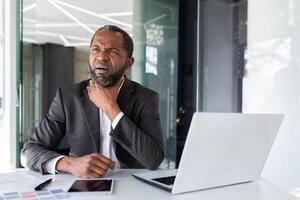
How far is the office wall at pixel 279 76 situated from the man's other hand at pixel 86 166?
1.50 m

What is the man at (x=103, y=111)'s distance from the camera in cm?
133

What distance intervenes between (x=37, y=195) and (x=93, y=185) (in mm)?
160

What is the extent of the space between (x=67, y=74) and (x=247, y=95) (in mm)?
1547

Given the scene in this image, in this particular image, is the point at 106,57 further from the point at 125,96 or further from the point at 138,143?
the point at 138,143

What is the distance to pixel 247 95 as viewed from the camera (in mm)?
2584

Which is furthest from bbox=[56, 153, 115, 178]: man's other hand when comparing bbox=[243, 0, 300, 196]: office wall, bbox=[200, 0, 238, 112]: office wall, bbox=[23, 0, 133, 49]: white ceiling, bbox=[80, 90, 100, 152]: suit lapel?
bbox=[200, 0, 238, 112]: office wall

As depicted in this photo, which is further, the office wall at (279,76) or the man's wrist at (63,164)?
the office wall at (279,76)

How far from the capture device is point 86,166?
3.48ft

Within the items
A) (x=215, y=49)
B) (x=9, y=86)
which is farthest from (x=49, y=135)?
(x=215, y=49)

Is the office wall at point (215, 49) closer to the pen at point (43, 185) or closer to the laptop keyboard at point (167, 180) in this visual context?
the laptop keyboard at point (167, 180)

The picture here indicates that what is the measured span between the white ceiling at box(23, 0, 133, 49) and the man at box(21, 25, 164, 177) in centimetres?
140

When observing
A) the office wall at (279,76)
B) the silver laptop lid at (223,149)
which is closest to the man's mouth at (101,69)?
the silver laptop lid at (223,149)

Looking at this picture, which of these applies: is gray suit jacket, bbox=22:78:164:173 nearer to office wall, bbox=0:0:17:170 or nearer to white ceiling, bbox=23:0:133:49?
office wall, bbox=0:0:17:170

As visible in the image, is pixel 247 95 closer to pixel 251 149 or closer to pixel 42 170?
pixel 251 149
